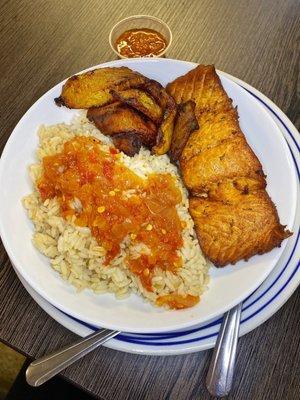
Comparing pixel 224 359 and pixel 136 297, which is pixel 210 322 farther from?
pixel 136 297

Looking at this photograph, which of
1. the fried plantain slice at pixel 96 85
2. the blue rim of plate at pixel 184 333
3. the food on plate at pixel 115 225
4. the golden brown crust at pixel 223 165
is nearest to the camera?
the blue rim of plate at pixel 184 333

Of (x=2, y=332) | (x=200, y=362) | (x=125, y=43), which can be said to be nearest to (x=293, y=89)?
(x=125, y=43)

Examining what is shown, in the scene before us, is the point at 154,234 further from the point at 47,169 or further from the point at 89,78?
the point at 89,78

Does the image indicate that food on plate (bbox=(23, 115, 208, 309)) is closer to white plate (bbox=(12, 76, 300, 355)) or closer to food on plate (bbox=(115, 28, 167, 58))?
white plate (bbox=(12, 76, 300, 355))

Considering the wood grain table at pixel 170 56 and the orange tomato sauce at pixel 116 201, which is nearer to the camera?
the wood grain table at pixel 170 56

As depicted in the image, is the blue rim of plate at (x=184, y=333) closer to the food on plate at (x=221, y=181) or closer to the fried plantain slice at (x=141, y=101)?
the food on plate at (x=221, y=181)

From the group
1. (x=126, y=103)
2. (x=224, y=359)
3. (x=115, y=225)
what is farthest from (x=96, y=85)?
(x=224, y=359)

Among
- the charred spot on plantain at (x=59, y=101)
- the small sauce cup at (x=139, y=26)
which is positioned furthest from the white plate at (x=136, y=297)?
the small sauce cup at (x=139, y=26)
